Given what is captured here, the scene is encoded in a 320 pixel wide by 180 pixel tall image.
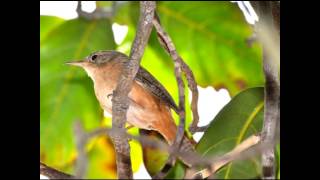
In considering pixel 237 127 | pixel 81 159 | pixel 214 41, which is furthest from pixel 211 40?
pixel 81 159

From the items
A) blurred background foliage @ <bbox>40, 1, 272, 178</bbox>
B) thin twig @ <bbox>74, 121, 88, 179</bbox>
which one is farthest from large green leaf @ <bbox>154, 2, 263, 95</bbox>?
thin twig @ <bbox>74, 121, 88, 179</bbox>

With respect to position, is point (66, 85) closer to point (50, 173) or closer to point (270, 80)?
point (50, 173)

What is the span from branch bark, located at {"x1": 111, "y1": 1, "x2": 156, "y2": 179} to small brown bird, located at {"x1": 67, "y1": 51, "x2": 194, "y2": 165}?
0.70 ft

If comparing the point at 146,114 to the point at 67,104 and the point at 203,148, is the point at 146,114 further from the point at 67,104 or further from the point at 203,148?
the point at 67,104

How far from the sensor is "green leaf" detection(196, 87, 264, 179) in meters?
1.24

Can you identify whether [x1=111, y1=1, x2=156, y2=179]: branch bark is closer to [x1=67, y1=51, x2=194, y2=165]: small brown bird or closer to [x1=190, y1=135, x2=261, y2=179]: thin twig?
[x1=190, y1=135, x2=261, y2=179]: thin twig

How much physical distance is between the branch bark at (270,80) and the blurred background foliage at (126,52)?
0.49m

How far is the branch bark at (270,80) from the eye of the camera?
30.9 inches

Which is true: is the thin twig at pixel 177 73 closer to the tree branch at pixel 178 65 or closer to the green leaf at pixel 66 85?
the tree branch at pixel 178 65

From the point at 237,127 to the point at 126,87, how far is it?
17.8 inches

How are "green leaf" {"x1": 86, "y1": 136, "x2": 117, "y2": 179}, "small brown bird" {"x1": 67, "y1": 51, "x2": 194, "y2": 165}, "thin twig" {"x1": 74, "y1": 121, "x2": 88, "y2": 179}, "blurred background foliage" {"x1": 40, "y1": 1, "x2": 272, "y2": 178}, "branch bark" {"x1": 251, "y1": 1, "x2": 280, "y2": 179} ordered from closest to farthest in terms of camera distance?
"thin twig" {"x1": 74, "y1": 121, "x2": 88, "y2": 179} → "branch bark" {"x1": 251, "y1": 1, "x2": 280, "y2": 179} → "small brown bird" {"x1": 67, "y1": 51, "x2": 194, "y2": 165} → "blurred background foliage" {"x1": 40, "y1": 1, "x2": 272, "y2": 178} → "green leaf" {"x1": 86, "y1": 136, "x2": 117, "y2": 179}
